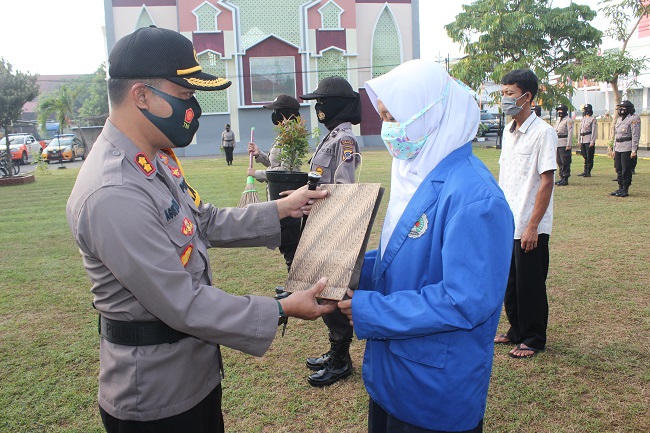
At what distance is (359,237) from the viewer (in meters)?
2.10

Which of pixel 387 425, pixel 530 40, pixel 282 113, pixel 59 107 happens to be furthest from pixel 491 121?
pixel 387 425

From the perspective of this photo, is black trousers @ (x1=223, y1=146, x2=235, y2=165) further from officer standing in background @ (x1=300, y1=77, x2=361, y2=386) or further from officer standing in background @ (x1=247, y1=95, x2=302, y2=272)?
officer standing in background @ (x1=300, y1=77, x2=361, y2=386)

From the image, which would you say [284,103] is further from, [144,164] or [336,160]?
[144,164]

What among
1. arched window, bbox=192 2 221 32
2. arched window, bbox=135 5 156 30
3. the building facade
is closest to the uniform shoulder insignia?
the building facade

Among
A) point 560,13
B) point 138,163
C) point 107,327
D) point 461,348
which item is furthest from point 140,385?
point 560,13

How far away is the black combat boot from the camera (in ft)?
13.0

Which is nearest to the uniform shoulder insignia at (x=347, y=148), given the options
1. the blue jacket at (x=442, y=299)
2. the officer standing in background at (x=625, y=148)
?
the blue jacket at (x=442, y=299)

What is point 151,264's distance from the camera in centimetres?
181

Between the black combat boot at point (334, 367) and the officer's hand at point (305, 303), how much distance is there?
6.61 feet

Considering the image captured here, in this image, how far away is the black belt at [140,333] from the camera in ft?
6.49

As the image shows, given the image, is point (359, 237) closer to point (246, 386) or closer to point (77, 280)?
point (246, 386)

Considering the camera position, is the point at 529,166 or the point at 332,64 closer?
the point at 529,166

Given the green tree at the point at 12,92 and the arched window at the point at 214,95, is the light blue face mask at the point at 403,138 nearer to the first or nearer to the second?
the green tree at the point at 12,92

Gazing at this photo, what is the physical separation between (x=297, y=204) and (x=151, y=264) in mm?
1006
